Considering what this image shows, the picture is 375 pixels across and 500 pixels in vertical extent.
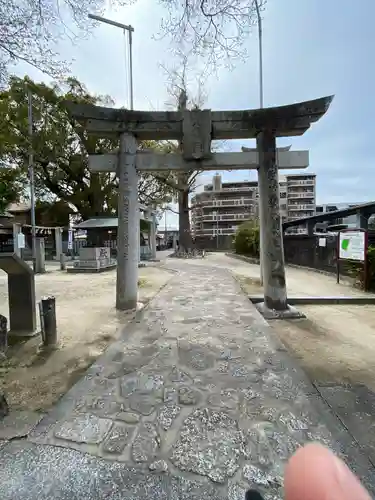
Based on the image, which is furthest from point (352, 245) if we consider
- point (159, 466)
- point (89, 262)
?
point (89, 262)

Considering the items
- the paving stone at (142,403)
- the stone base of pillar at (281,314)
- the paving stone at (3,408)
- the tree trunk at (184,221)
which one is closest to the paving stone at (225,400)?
the paving stone at (142,403)

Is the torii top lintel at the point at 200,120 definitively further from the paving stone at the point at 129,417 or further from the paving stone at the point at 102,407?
the paving stone at the point at 129,417

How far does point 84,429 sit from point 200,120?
5.65 meters

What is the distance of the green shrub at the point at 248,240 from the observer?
19.8 meters

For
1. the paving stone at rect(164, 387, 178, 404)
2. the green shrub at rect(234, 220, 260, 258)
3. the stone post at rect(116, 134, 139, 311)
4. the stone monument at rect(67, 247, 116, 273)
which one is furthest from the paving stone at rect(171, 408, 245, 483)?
the green shrub at rect(234, 220, 260, 258)

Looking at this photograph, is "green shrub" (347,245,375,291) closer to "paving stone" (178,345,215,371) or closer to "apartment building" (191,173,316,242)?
"paving stone" (178,345,215,371)

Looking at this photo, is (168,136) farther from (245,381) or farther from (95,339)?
(245,381)

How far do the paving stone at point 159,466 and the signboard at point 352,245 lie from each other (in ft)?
26.2

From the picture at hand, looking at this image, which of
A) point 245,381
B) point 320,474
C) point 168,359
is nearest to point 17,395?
point 168,359

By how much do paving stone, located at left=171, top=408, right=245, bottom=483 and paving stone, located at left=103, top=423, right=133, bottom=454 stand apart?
1.28ft

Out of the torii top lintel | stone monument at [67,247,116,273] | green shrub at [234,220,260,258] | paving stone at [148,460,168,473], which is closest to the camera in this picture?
paving stone at [148,460,168,473]

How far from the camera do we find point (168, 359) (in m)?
3.89

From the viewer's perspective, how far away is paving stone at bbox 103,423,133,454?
2.24 metres

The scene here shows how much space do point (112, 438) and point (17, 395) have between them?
129 cm
